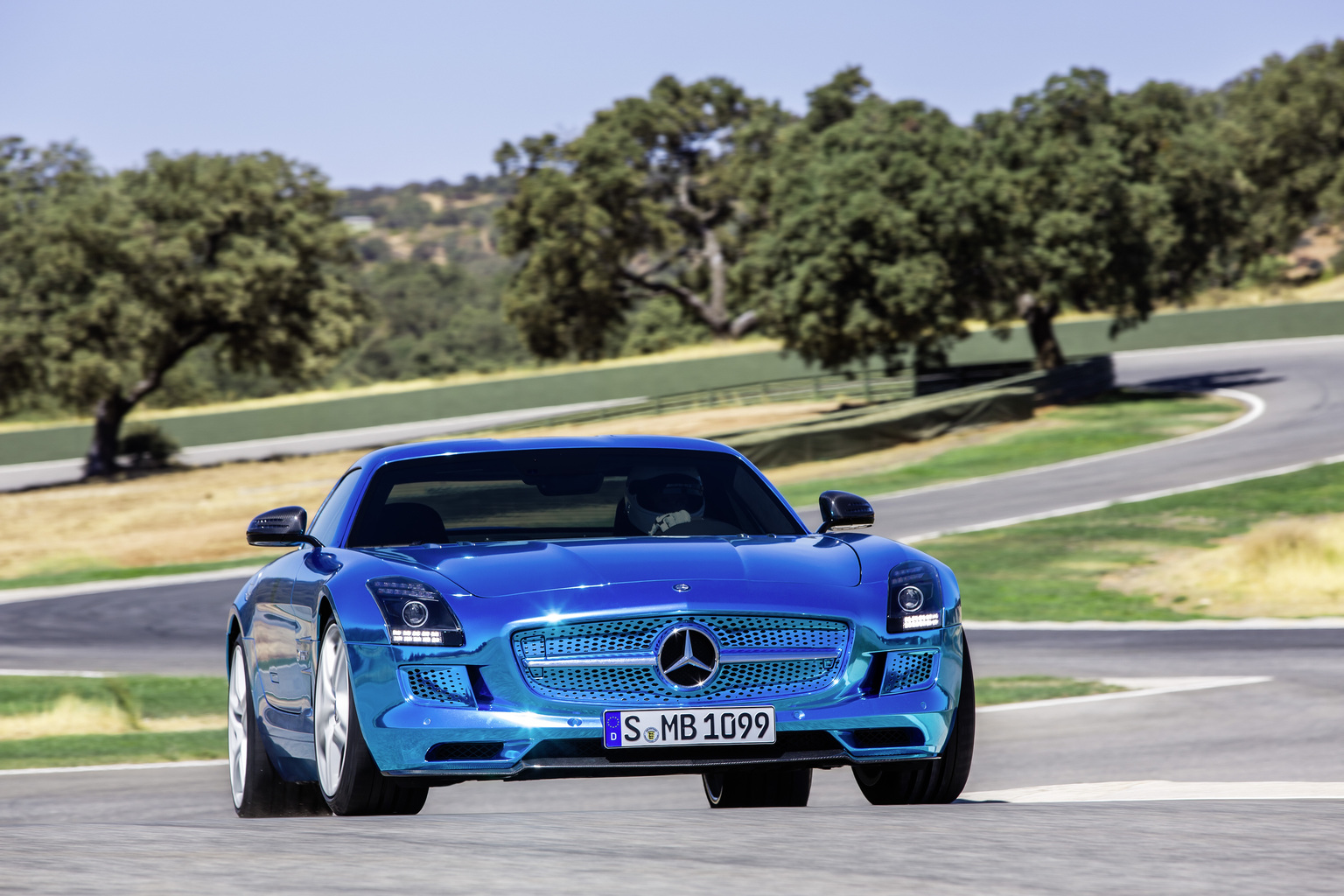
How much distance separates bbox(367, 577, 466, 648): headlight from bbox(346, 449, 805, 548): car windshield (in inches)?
40.1

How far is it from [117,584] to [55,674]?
31.7 ft

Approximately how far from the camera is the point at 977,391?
43125 millimetres

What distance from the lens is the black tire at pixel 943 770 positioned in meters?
5.55

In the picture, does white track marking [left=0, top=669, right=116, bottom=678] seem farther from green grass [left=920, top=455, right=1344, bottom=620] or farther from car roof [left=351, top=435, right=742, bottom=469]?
Answer: car roof [left=351, top=435, right=742, bottom=469]

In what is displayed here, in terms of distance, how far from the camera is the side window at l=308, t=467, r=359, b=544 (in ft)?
21.3

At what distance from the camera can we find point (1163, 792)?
6.77 m

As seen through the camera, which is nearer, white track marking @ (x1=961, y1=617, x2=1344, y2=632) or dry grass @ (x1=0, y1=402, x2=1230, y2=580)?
white track marking @ (x1=961, y1=617, x2=1344, y2=632)

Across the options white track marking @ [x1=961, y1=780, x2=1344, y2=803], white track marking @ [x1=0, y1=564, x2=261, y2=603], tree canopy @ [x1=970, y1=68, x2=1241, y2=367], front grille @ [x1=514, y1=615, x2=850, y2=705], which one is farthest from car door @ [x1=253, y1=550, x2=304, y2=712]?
tree canopy @ [x1=970, y1=68, x2=1241, y2=367]

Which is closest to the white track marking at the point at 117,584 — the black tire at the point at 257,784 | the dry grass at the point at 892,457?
the dry grass at the point at 892,457

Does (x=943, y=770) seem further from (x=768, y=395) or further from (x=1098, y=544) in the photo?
(x=768, y=395)

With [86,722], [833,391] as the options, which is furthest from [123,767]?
[833,391]

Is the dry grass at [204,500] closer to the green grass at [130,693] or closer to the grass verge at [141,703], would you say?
the green grass at [130,693]

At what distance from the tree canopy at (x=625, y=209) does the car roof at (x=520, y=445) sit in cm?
4603

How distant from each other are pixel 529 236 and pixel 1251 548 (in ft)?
127
